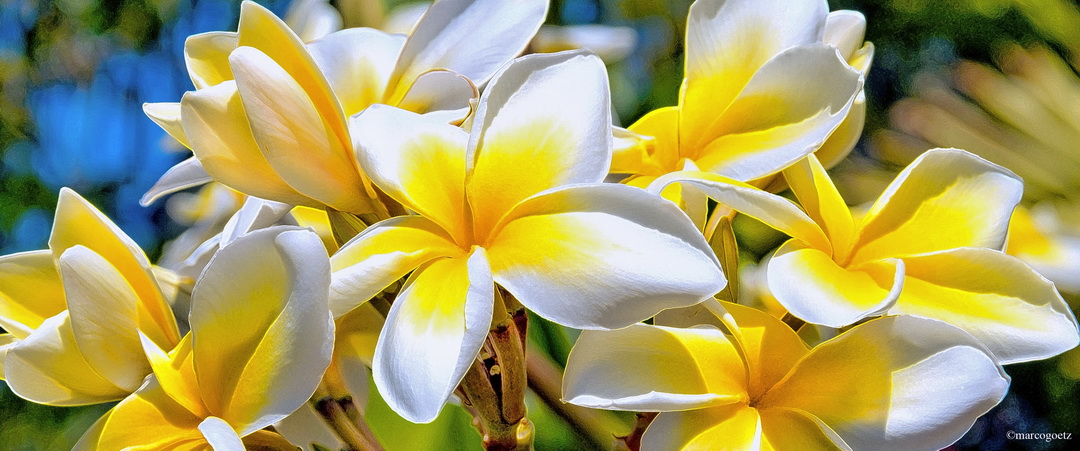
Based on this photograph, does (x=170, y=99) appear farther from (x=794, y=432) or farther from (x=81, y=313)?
(x=794, y=432)

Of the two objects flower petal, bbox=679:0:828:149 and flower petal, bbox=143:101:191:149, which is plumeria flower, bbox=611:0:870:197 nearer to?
flower petal, bbox=679:0:828:149

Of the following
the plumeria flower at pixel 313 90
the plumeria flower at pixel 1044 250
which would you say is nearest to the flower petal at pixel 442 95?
the plumeria flower at pixel 313 90

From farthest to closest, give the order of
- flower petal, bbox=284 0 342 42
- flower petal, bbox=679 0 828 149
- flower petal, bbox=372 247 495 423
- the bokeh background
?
the bokeh background, flower petal, bbox=284 0 342 42, flower petal, bbox=679 0 828 149, flower petal, bbox=372 247 495 423

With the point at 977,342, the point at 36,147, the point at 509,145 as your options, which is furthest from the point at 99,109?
the point at 977,342

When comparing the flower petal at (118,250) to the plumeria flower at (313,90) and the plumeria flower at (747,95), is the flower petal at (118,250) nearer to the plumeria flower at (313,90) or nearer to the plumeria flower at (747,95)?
the plumeria flower at (313,90)

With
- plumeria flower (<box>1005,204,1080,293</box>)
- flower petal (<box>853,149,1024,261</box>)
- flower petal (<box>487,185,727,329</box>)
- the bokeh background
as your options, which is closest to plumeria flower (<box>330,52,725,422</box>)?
flower petal (<box>487,185,727,329</box>)

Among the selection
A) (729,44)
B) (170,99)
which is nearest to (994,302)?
(729,44)

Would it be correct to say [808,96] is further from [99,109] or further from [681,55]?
[99,109]
